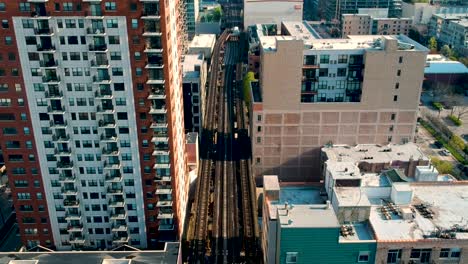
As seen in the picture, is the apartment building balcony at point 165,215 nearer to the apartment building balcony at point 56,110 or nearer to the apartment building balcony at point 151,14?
the apartment building balcony at point 56,110

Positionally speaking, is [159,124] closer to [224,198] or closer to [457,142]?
[224,198]

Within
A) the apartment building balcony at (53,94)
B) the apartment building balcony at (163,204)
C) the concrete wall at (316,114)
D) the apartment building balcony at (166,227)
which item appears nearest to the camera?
the apartment building balcony at (53,94)

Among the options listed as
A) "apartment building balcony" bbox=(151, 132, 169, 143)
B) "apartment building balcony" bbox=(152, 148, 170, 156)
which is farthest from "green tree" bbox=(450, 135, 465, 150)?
"apartment building balcony" bbox=(151, 132, 169, 143)

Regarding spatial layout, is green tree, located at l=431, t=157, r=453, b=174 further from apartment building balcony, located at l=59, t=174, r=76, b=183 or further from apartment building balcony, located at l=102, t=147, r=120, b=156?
apartment building balcony, located at l=59, t=174, r=76, b=183

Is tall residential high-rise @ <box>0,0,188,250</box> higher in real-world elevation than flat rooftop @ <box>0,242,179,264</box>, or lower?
higher

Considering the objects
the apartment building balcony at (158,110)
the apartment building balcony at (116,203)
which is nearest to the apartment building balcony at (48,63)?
the apartment building balcony at (158,110)

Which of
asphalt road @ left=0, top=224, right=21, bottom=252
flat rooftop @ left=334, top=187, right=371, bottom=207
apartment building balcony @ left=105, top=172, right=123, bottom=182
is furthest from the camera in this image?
asphalt road @ left=0, top=224, right=21, bottom=252
